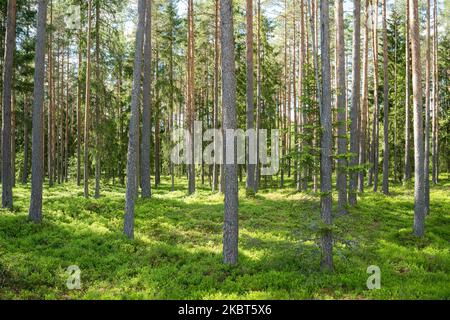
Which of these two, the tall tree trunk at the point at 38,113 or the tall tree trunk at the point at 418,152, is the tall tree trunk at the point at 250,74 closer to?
the tall tree trunk at the point at 418,152

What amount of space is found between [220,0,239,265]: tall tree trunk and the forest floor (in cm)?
61

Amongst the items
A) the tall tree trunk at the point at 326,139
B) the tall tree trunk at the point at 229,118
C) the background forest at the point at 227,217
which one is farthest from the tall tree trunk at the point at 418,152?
the tall tree trunk at the point at 229,118

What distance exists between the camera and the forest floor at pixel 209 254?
22.9 feet

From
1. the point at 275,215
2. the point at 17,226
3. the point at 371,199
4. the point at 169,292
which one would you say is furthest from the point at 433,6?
the point at 17,226

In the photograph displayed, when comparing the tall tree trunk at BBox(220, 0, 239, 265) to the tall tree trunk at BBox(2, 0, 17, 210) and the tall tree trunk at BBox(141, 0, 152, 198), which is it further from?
the tall tree trunk at BBox(2, 0, 17, 210)

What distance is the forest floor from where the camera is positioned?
6.99 m

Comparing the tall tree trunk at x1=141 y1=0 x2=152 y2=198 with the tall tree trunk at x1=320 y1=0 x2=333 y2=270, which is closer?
the tall tree trunk at x1=320 y1=0 x2=333 y2=270

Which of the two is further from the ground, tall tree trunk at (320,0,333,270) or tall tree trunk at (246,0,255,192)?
tall tree trunk at (246,0,255,192)

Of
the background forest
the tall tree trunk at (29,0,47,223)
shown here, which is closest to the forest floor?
the background forest

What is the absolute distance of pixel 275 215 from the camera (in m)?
13.7

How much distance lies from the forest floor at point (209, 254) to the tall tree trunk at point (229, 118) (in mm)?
611

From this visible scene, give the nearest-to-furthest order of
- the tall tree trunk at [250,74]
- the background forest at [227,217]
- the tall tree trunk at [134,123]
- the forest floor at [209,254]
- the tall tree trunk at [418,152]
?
the forest floor at [209,254] → the background forest at [227,217] → the tall tree trunk at [134,123] → the tall tree trunk at [418,152] → the tall tree trunk at [250,74]

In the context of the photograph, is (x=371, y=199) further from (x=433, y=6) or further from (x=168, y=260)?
(x=433, y=6)

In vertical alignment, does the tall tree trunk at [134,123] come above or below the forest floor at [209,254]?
above
